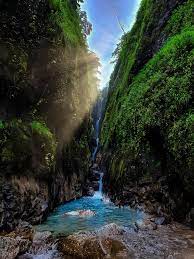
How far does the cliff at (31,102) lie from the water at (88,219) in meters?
0.52

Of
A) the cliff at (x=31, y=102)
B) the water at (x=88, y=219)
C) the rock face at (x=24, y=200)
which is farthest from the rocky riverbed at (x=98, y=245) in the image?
the cliff at (x=31, y=102)

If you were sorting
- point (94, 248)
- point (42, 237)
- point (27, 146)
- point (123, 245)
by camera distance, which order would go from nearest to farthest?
point (94, 248) < point (123, 245) < point (42, 237) < point (27, 146)

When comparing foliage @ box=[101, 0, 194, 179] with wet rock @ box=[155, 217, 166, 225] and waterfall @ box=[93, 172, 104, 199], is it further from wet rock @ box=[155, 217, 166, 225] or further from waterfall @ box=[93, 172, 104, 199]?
waterfall @ box=[93, 172, 104, 199]

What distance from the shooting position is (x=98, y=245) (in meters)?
7.39

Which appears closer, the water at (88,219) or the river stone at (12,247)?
the river stone at (12,247)

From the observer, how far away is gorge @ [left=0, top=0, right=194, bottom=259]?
8.01m

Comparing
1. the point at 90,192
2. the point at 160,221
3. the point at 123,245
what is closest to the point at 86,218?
the point at 160,221

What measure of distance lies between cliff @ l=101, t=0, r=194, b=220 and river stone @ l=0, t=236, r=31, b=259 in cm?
494

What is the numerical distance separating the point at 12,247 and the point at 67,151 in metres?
10.4

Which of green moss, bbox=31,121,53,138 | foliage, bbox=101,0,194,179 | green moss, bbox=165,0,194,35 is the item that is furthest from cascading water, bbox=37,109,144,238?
green moss, bbox=165,0,194,35

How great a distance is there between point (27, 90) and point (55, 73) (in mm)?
2020

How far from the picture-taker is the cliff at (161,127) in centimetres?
1020

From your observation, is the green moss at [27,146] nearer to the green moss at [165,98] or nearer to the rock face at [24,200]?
the rock face at [24,200]

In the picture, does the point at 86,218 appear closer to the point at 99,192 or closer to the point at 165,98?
the point at 165,98
